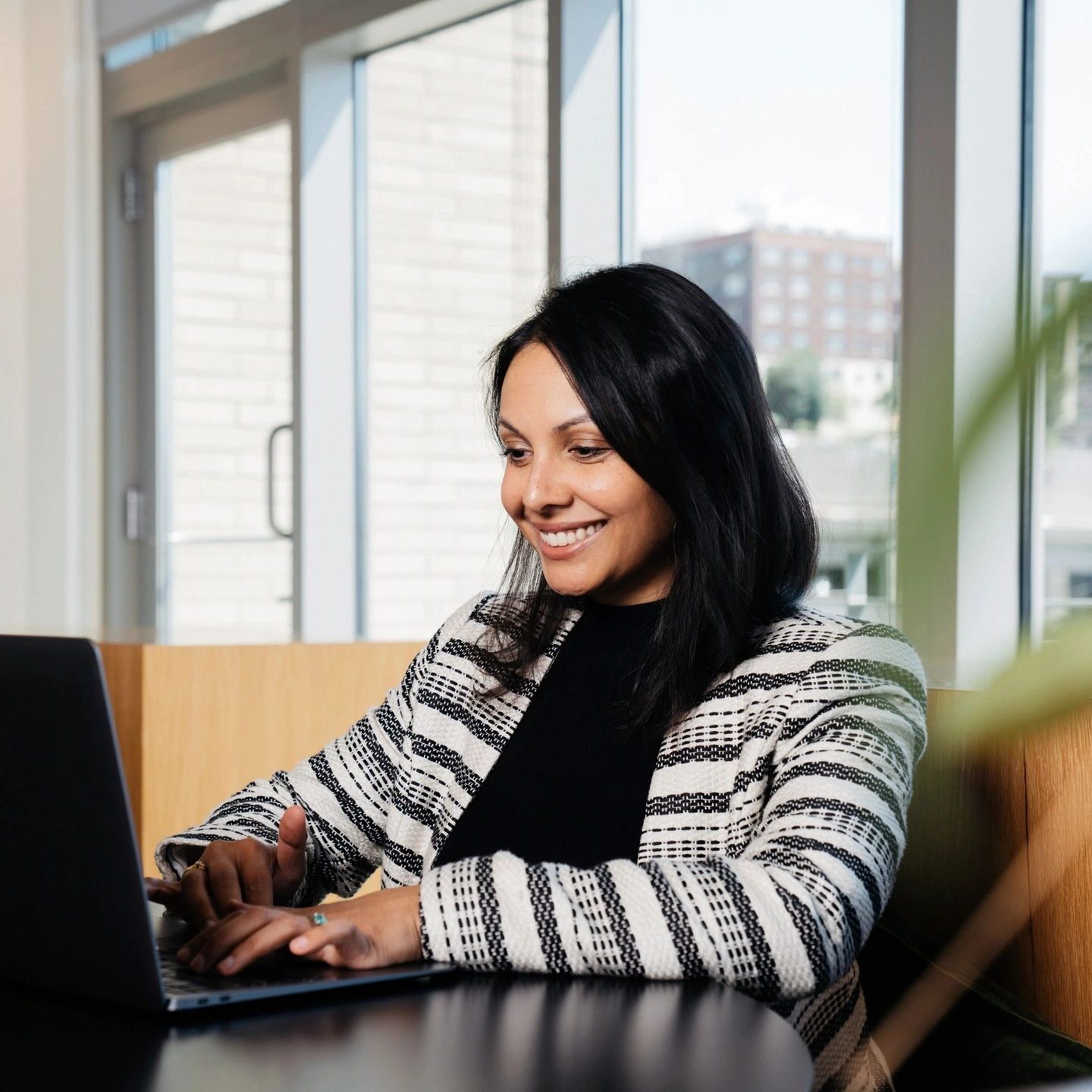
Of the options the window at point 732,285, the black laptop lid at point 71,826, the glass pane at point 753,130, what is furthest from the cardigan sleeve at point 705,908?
the window at point 732,285

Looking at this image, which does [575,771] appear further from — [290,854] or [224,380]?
[224,380]

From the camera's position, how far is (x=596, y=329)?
132 centimetres

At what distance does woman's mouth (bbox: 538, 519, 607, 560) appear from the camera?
1.34 m

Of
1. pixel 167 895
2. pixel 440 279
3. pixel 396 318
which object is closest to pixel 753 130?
pixel 440 279

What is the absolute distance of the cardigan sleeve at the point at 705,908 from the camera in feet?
2.81

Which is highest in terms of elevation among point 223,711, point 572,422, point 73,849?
point 572,422

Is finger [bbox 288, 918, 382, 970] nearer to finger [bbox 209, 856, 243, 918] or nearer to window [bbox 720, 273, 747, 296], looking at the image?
finger [bbox 209, 856, 243, 918]

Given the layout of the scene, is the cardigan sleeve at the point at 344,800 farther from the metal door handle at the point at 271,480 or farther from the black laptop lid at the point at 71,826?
the metal door handle at the point at 271,480

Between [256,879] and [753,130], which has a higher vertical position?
Answer: [753,130]

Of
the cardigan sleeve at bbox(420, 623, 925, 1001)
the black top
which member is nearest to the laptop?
the cardigan sleeve at bbox(420, 623, 925, 1001)

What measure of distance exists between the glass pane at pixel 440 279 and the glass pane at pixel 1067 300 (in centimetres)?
298

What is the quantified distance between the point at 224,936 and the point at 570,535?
2.02 feet

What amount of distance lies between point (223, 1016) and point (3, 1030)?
11cm

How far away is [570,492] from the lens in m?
1.33
